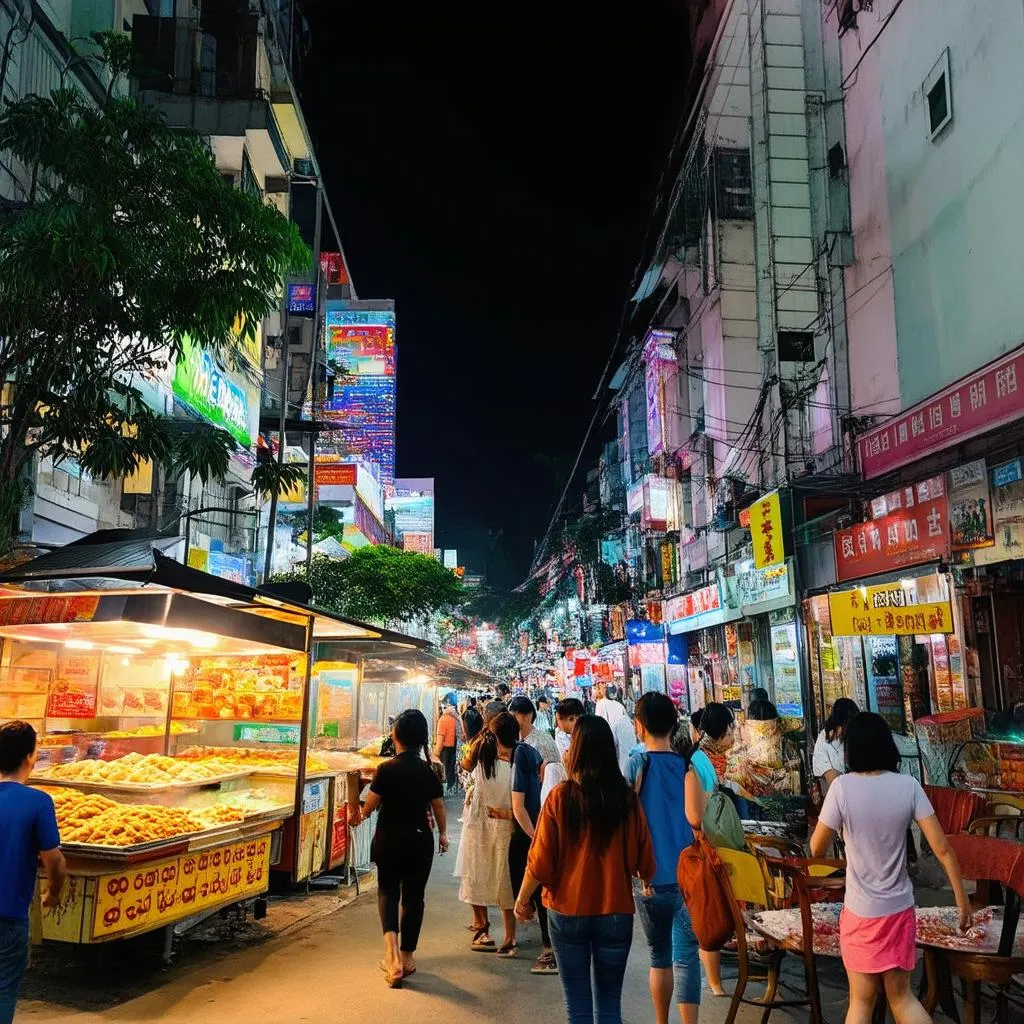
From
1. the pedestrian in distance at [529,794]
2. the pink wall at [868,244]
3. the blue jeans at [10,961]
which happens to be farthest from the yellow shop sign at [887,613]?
the blue jeans at [10,961]

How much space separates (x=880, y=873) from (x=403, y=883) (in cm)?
363

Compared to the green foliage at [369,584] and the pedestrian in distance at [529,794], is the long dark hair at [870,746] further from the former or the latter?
the green foliage at [369,584]

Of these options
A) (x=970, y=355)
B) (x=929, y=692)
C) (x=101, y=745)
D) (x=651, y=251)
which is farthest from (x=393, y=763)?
(x=651, y=251)

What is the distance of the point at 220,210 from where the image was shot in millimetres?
7918

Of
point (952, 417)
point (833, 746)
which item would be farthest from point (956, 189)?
point (833, 746)

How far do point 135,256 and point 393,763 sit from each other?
15.7ft

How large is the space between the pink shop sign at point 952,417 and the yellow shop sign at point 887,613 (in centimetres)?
151

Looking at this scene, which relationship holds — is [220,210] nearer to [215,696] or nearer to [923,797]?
[215,696]

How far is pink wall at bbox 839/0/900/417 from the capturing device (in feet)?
45.1

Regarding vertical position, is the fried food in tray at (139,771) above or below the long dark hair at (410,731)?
below

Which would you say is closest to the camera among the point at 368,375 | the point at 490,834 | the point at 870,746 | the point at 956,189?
the point at 870,746

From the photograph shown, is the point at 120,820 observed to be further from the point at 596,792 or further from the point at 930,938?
the point at 930,938

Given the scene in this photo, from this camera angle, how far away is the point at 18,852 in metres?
4.25

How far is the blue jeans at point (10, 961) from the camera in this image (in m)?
4.10
